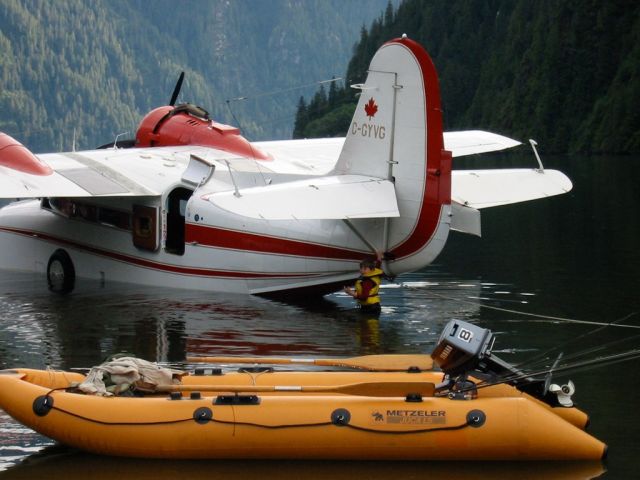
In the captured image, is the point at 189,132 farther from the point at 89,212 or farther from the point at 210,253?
the point at 210,253

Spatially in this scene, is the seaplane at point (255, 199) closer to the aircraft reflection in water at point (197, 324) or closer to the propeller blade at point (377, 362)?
the aircraft reflection in water at point (197, 324)

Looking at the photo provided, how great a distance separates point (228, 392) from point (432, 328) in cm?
628

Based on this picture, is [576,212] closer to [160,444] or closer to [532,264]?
[532,264]

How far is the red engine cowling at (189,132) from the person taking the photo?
23.7 m

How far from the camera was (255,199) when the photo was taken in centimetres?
1752

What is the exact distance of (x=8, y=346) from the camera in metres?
17.3

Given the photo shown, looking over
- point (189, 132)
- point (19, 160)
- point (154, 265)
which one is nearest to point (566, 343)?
point (154, 265)

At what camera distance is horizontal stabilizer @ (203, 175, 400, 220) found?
17.3 metres

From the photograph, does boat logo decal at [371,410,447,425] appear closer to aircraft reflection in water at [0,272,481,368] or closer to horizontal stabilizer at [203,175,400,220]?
aircraft reflection in water at [0,272,481,368]

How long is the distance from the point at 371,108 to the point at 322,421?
842 cm

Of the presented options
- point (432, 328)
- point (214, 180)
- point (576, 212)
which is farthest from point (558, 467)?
point (576, 212)

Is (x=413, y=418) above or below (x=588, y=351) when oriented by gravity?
below

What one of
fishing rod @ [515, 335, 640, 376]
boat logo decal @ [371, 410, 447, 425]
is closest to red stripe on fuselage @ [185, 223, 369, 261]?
fishing rod @ [515, 335, 640, 376]

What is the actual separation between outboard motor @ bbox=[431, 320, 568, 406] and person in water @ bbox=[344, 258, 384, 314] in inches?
244
